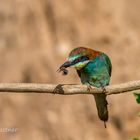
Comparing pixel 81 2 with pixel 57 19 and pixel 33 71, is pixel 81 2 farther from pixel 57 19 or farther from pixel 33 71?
pixel 33 71

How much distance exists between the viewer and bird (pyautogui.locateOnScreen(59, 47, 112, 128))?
6219 millimetres

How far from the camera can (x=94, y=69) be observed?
6715 mm

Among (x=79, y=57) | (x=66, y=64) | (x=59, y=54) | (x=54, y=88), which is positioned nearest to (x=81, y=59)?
(x=79, y=57)

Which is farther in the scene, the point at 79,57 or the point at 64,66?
the point at 79,57

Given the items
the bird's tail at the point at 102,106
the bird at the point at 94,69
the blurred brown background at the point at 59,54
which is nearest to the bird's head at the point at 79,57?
the bird at the point at 94,69

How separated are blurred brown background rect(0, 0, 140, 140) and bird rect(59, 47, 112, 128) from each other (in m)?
4.89

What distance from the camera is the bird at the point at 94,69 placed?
6219mm

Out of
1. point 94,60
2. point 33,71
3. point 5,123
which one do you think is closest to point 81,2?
point 33,71

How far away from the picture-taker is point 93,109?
11.8 meters

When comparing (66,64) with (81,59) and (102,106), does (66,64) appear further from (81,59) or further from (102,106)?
(102,106)

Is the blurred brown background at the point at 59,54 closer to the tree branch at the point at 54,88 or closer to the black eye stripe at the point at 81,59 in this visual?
the black eye stripe at the point at 81,59

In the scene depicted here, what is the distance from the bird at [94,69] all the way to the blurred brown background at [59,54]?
4.89 m

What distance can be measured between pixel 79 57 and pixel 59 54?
5.95 m

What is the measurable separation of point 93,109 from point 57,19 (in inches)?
55.1
